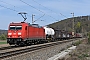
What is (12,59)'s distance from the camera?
52.1 feet

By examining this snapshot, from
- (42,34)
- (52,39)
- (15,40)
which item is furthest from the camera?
(52,39)

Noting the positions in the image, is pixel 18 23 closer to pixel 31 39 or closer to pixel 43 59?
pixel 31 39

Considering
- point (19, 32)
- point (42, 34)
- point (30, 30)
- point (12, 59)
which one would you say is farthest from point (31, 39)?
point (12, 59)

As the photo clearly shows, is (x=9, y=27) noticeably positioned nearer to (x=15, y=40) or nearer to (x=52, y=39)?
(x=15, y=40)

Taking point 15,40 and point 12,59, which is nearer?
point 12,59

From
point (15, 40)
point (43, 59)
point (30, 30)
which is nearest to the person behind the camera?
point (43, 59)

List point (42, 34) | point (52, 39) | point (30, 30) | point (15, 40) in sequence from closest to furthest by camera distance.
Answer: point (15, 40), point (30, 30), point (42, 34), point (52, 39)

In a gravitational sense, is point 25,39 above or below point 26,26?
below

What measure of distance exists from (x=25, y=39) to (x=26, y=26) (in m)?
2.00

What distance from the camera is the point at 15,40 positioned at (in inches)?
1164

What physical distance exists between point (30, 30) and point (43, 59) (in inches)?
694

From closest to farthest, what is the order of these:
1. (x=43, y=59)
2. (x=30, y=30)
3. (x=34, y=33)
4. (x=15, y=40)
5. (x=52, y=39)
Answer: (x=43, y=59) < (x=15, y=40) < (x=30, y=30) < (x=34, y=33) < (x=52, y=39)

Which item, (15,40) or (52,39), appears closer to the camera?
(15,40)

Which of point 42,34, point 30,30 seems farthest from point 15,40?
point 42,34
